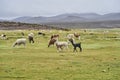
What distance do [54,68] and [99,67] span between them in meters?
2.82

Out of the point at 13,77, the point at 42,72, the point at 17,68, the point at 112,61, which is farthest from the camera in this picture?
the point at 112,61

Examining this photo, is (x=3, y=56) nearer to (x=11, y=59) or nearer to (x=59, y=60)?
(x=11, y=59)

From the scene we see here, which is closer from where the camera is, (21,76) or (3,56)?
(21,76)

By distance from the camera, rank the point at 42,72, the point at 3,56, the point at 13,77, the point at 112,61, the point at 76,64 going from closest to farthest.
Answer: the point at 13,77 → the point at 42,72 → the point at 76,64 → the point at 112,61 → the point at 3,56

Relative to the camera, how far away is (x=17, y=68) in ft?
78.5

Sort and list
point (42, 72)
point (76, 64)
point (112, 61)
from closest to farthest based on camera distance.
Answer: point (42, 72)
point (76, 64)
point (112, 61)

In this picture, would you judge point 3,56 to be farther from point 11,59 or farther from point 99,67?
point 99,67

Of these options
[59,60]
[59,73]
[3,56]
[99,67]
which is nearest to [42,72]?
[59,73]

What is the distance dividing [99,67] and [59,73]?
11.0 feet

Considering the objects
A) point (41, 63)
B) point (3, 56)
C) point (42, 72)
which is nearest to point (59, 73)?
point (42, 72)

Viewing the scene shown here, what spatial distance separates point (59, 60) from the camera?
28141 millimetres


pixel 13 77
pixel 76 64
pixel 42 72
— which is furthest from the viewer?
pixel 76 64

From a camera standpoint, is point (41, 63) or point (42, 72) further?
point (41, 63)

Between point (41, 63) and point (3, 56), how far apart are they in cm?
535
